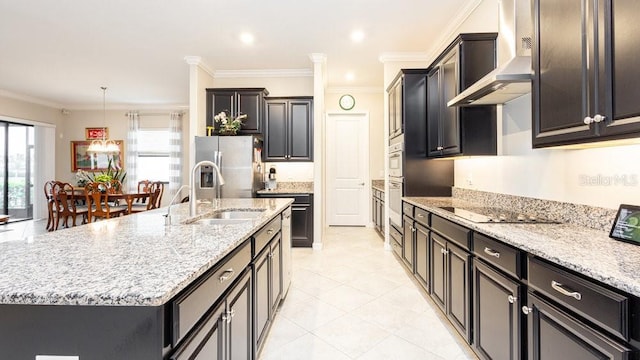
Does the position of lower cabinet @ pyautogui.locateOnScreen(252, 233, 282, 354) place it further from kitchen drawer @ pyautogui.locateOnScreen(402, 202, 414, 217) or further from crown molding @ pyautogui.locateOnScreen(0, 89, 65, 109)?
crown molding @ pyautogui.locateOnScreen(0, 89, 65, 109)

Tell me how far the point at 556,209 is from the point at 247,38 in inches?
151

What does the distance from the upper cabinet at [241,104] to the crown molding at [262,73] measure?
1.46 ft

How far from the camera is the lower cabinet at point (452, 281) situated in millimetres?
1939

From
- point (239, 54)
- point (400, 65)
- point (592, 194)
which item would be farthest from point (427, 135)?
point (239, 54)

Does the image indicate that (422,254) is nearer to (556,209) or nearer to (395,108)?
(556,209)

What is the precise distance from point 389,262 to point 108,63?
5.30m

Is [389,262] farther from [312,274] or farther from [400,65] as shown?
[400,65]

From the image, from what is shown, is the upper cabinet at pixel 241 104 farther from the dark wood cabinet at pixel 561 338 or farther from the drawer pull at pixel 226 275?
the dark wood cabinet at pixel 561 338

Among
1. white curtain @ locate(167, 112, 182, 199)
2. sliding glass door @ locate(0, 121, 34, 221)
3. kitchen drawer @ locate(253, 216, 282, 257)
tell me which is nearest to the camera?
kitchen drawer @ locate(253, 216, 282, 257)

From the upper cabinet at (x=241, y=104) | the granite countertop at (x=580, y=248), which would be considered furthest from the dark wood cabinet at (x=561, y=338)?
the upper cabinet at (x=241, y=104)

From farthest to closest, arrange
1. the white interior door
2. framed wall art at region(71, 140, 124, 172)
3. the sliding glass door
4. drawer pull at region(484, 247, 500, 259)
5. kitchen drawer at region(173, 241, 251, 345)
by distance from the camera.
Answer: framed wall art at region(71, 140, 124, 172) < the sliding glass door < the white interior door < drawer pull at region(484, 247, 500, 259) < kitchen drawer at region(173, 241, 251, 345)

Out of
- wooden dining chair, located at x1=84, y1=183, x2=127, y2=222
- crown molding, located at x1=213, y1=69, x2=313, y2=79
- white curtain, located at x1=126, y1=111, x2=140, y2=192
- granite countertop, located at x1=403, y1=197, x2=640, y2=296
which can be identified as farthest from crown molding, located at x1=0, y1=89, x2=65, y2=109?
granite countertop, located at x1=403, y1=197, x2=640, y2=296

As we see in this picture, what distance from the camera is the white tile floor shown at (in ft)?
6.79

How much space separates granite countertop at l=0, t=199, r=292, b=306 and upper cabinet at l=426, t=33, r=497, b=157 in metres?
2.11
